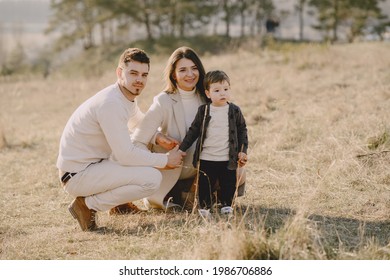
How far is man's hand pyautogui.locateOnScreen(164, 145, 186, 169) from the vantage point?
427 centimetres

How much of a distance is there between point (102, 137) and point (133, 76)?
0.60 m

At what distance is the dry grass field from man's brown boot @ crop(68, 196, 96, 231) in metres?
0.08

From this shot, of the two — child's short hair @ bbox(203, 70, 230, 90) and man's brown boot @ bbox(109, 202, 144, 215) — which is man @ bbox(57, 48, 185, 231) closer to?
man's brown boot @ bbox(109, 202, 144, 215)

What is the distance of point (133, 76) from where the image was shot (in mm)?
4180

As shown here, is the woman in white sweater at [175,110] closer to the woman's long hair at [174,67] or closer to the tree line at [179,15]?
the woman's long hair at [174,67]

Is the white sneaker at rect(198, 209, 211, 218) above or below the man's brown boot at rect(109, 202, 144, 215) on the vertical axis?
above

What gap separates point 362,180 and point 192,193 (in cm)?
171

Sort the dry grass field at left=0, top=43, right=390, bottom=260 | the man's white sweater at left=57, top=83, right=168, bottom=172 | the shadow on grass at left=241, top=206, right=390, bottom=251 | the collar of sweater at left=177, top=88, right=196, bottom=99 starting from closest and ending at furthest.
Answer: the dry grass field at left=0, top=43, right=390, bottom=260
the shadow on grass at left=241, top=206, right=390, bottom=251
the man's white sweater at left=57, top=83, right=168, bottom=172
the collar of sweater at left=177, top=88, right=196, bottom=99

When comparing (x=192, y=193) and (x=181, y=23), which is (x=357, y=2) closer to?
(x=181, y=23)

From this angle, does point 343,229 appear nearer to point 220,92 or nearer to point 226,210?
point 226,210

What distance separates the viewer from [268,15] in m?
41.8

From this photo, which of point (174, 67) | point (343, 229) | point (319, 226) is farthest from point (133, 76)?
point (343, 229)

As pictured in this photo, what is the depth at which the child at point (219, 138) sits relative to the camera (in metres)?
4.25

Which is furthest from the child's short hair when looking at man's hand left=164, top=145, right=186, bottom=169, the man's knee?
the man's knee
